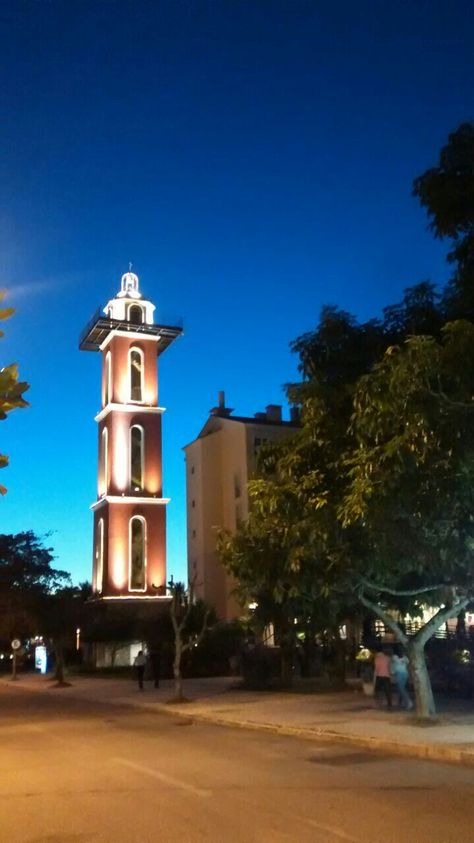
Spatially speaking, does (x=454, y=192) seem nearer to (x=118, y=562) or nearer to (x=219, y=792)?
(x=219, y=792)

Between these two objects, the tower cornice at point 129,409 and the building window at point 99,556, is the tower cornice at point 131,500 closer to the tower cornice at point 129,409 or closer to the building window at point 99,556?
the building window at point 99,556

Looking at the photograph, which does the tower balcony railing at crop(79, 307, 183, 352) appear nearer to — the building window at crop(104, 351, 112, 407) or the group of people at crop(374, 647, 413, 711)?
the building window at crop(104, 351, 112, 407)

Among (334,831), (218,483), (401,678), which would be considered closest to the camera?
(334,831)

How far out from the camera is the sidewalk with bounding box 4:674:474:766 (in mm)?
15562

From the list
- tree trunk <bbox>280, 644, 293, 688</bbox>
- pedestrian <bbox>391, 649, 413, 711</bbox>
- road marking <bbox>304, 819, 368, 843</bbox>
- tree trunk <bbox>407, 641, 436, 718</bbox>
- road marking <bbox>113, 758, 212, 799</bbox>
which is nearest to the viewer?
road marking <bbox>304, 819, 368, 843</bbox>

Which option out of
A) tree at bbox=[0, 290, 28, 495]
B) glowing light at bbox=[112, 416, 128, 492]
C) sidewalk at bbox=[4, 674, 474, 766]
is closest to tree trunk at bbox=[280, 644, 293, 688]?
sidewalk at bbox=[4, 674, 474, 766]

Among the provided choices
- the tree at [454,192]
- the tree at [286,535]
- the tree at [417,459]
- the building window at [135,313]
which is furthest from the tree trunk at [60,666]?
the tree at [454,192]

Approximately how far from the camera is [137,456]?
197ft

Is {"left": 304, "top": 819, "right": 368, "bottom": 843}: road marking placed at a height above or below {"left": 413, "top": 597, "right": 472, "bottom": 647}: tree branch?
below

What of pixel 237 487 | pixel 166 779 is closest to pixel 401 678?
pixel 166 779

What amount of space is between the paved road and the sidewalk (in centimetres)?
73

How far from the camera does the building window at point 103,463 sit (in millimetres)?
59875

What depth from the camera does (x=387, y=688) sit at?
22.0 metres

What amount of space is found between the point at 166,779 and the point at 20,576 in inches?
2167
